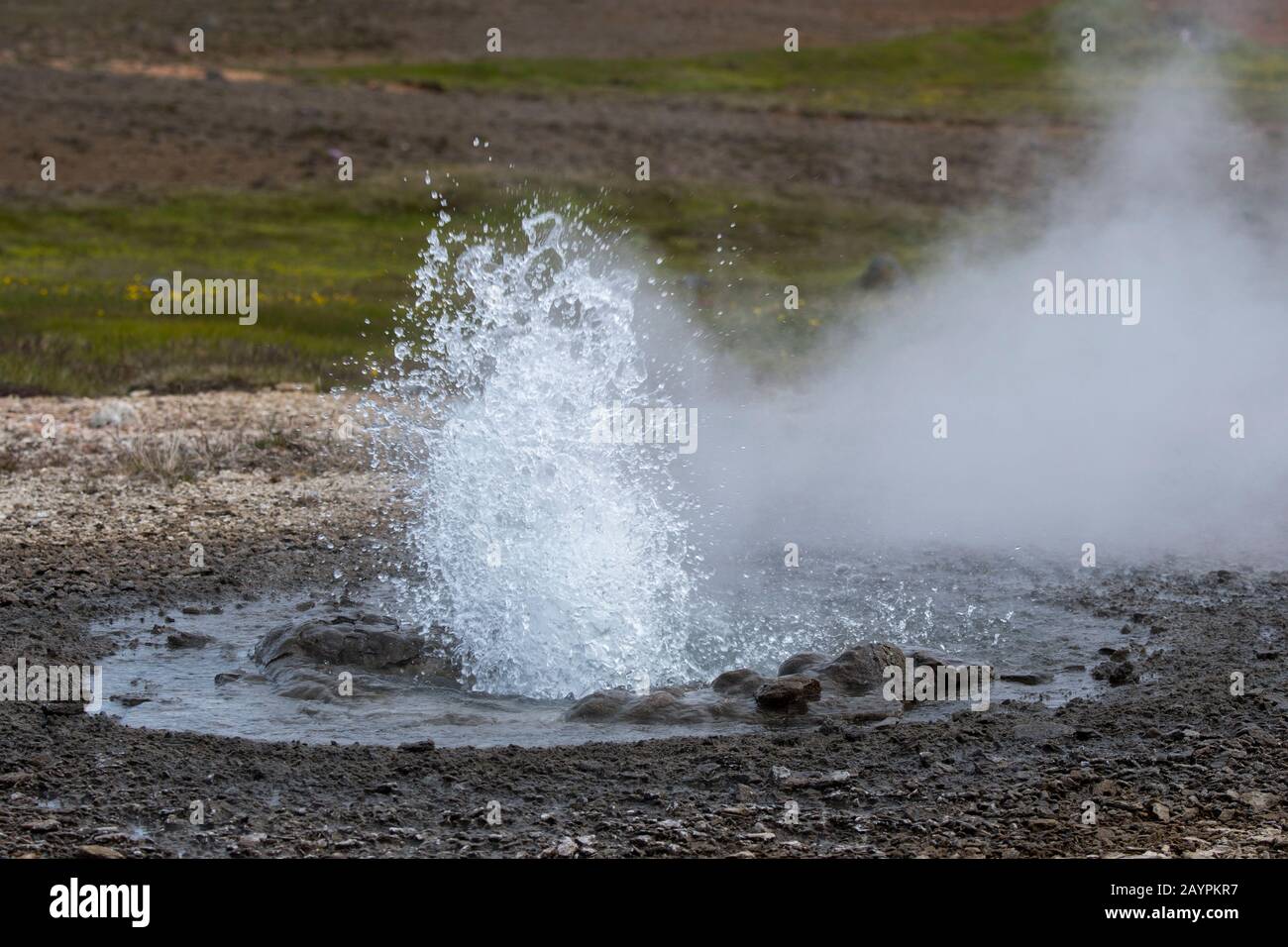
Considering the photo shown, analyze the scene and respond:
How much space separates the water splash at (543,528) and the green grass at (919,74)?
27.9 metres

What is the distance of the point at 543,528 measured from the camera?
7.59m

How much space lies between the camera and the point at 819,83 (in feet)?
144

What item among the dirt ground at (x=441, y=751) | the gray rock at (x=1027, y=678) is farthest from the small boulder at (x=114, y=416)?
the gray rock at (x=1027, y=678)

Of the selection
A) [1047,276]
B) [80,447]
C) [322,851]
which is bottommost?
[322,851]

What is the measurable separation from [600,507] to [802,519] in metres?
2.07

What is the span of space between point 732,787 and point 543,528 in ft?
8.06

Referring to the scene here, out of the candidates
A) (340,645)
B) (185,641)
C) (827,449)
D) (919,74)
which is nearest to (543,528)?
(340,645)

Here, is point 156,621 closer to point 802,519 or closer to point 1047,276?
point 802,519

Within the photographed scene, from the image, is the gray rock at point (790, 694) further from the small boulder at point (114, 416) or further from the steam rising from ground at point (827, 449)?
the small boulder at point (114, 416)

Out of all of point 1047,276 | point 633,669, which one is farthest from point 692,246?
point 633,669

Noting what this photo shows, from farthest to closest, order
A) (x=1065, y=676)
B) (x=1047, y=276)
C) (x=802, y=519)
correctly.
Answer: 1. (x=1047, y=276)
2. (x=802, y=519)
3. (x=1065, y=676)

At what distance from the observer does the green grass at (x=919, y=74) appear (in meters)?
38.8

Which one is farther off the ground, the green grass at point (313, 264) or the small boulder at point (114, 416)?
the green grass at point (313, 264)

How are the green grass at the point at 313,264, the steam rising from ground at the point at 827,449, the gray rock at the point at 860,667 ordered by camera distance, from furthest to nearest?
the green grass at the point at 313,264
the steam rising from ground at the point at 827,449
the gray rock at the point at 860,667
